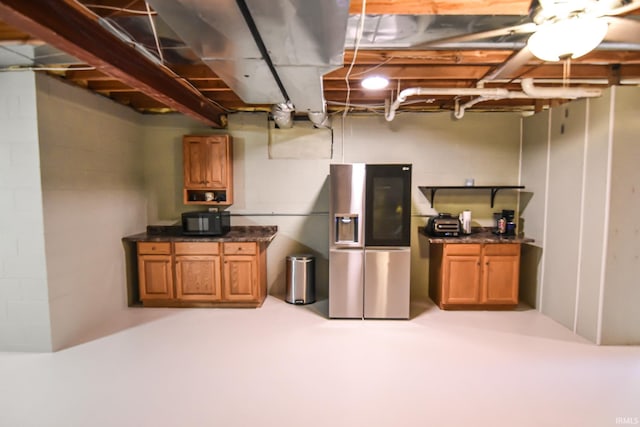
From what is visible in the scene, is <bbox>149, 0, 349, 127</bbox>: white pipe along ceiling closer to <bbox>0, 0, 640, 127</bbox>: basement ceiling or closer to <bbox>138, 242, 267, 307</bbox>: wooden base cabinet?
<bbox>0, 0, 640, 127</bbox>: basement ceiling

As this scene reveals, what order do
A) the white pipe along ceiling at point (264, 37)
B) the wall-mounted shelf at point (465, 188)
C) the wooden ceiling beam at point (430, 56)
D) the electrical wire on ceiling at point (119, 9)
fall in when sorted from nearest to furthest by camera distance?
the white pipe along ceiling at point (264, 37), the electrical wire on ceiling at point (119, 9), the wooden ceiling beam at point (430, 56), the wall-mounted shelf at point (465, 188)

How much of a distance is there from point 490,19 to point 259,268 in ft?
10.8

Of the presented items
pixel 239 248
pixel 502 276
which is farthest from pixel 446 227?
pixel 239 248

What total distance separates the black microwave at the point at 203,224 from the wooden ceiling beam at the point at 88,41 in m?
1.39

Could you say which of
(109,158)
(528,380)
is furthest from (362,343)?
(109,158)

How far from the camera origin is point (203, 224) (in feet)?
13.0

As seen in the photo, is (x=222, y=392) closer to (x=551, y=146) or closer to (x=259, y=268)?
(x=259, y=268)

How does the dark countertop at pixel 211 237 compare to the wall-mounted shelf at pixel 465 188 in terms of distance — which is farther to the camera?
the wall-mounted shelf at pixel 465 188

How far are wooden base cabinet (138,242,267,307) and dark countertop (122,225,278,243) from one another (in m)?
→ 0.06

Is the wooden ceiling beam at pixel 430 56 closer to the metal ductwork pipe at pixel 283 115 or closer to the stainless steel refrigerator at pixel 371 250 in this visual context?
the metal ductwork pipe at pixel 283 115

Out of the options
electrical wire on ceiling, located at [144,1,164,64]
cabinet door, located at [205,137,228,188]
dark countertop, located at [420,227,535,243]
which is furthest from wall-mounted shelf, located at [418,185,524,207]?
electrical wire on ceiling, located at [144,1,164,64]

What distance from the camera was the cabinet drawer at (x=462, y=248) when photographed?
3.75m

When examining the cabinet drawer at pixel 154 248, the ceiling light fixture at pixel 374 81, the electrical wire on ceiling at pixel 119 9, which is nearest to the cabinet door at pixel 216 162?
the cabinet drawer at pixel 154 248

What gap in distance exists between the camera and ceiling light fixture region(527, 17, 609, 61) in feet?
5.08
